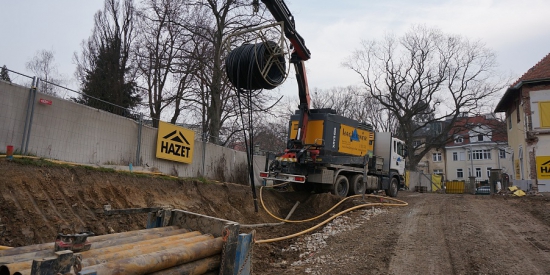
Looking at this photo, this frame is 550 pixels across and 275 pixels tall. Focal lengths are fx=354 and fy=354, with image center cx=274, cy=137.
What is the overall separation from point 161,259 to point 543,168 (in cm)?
2413

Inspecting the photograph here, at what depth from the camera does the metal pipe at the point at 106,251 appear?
2.15 metres

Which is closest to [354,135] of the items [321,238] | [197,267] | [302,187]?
[302,187]

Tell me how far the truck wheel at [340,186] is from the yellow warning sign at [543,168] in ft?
45.8

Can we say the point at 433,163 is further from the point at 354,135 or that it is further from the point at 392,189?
the point at 354,135

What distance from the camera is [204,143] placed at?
15.4m

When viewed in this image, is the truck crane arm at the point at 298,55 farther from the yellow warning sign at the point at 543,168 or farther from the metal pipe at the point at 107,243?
the yellow warning sign at the point at 543,168

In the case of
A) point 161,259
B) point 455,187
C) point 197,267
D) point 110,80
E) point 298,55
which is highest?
point 110,80

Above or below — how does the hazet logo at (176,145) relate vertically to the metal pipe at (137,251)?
above

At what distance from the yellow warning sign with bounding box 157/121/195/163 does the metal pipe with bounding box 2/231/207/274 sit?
999cm

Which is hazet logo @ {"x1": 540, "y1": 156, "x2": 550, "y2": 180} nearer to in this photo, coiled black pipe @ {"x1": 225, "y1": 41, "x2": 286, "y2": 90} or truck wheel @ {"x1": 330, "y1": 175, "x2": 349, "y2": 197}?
truck wheel @ {"x1": 330, "y1": 175, "x2": 349, "y2": 197}

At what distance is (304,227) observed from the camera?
30.8 ft

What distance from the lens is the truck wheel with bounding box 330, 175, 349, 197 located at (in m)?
13.2

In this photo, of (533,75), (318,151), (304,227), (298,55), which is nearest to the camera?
(304,227)

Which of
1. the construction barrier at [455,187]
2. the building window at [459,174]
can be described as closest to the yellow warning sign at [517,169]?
the construction barrier at [455,187]
